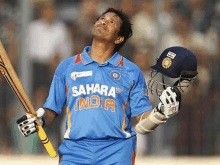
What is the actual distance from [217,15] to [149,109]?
417 centimetres

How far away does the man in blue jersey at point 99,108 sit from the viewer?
5.50 meters

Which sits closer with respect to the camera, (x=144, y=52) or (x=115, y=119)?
(x=115, y=119)

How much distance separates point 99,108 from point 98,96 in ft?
0.35

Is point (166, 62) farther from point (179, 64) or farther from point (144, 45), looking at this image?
point (144, 45)

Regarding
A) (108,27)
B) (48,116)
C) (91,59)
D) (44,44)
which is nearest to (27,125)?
(48,116)

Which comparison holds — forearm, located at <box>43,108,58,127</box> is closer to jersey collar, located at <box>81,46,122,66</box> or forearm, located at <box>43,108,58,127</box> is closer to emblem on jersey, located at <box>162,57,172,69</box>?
jersey collar, located at <box>81,46,122,66</box>

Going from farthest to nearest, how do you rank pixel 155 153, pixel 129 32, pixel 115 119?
pixel 155 153 < pixel 129 32 < pixel 115 119

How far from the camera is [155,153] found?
368 inches

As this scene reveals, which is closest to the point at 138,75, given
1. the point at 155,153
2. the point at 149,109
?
the point at 149,109

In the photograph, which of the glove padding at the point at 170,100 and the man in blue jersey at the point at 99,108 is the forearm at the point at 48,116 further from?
the glove padding at the point at 170,100

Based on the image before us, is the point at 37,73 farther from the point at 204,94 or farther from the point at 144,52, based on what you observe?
the point at 204,94

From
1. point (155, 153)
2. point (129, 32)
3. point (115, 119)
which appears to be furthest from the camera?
point (155, 153)

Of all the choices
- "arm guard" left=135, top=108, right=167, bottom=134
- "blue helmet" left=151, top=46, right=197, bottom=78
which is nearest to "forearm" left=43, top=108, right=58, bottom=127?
"arm guard" left=135, top=108, right=167, bottom=134

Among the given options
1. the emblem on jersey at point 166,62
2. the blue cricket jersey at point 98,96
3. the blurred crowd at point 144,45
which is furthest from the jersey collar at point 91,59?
the blurred crowd at point 144,45
